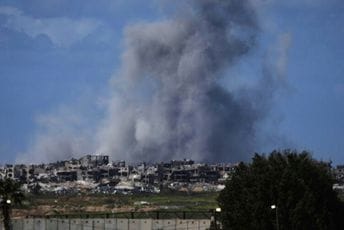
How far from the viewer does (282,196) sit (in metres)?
80.6

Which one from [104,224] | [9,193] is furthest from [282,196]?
[9,193]

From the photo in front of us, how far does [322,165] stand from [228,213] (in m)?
12.1

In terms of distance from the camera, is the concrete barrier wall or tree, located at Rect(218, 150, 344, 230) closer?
tree, located at Rect(218, 150, 344, 230)

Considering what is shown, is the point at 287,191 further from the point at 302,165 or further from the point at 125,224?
the point at 125,224

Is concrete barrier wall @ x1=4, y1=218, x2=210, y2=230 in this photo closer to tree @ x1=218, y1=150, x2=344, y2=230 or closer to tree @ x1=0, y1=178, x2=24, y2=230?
tree @ x1=0, y1=178, x2=24, y2=230

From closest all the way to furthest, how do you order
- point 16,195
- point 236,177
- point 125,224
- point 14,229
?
point 236,177 → point 16,195 → point 125,224 → point 14,229

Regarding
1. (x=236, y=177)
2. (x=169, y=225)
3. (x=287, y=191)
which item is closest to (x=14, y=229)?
(x=169, y=225)

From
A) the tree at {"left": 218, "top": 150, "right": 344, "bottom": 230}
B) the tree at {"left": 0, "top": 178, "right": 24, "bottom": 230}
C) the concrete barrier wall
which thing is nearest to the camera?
the tree at {"left": 218, "top": 150, "right": 344, "bottom": 230}

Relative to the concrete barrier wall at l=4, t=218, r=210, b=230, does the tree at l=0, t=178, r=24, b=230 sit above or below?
above

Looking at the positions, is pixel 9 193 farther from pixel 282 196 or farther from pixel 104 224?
pixel 282 196

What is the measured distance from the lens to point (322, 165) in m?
87.9

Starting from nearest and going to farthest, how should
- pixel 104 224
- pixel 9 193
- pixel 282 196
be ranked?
pixel 282 196
pixel 9 193
pixel 104 224

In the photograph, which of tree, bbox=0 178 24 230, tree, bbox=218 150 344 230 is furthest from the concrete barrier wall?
tree, bbox=218 150 344 230

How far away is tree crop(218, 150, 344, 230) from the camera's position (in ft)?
259
